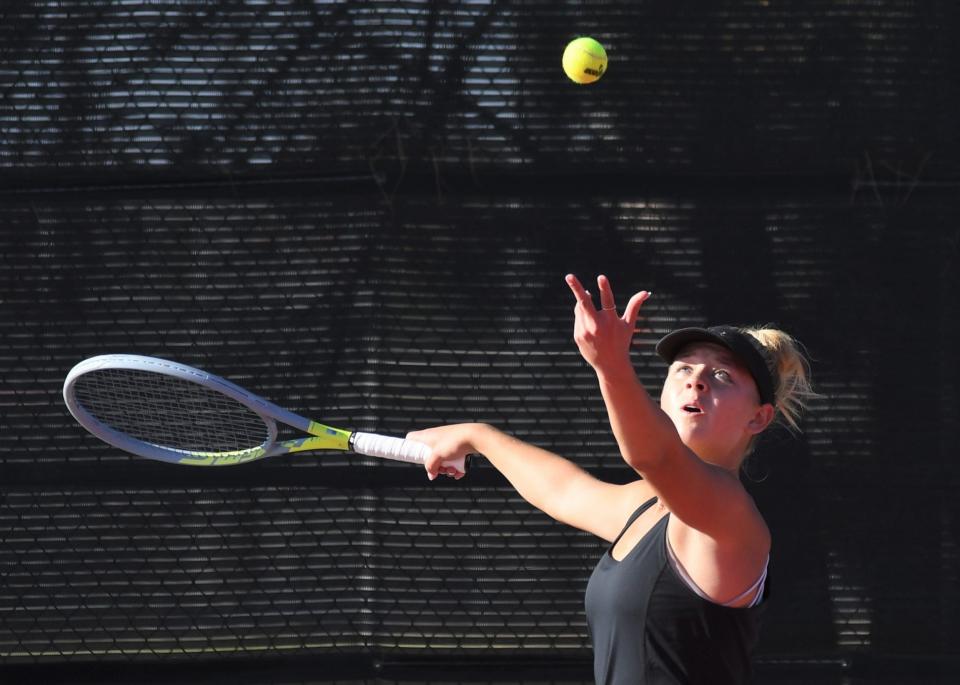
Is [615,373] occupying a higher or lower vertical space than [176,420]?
lower

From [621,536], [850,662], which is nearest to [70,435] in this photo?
[621,536]

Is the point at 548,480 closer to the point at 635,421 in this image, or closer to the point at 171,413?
the point at 635,421

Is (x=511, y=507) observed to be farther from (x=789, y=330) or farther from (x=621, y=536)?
(x=621, y=536)

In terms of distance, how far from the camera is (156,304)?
10.8 ft

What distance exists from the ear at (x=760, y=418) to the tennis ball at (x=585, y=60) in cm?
142

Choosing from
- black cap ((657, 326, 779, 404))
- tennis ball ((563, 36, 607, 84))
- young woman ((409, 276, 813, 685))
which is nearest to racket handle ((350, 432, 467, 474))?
young woman ((409, 276, 813, 685))

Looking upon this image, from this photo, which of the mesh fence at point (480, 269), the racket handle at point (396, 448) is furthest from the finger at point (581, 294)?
the mesh fence at point (480, 269)

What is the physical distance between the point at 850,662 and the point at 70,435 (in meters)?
2.22

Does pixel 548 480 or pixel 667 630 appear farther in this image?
pixel 548 480

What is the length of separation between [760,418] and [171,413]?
1674mm

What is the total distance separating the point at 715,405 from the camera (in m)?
1.87

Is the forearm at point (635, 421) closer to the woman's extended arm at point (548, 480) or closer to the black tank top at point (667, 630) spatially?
the black tank top at point (667, 630)

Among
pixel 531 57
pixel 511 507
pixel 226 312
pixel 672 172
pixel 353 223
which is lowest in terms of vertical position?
pixel 511 507

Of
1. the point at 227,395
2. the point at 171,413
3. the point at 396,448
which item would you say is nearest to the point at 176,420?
the point at 171,413
